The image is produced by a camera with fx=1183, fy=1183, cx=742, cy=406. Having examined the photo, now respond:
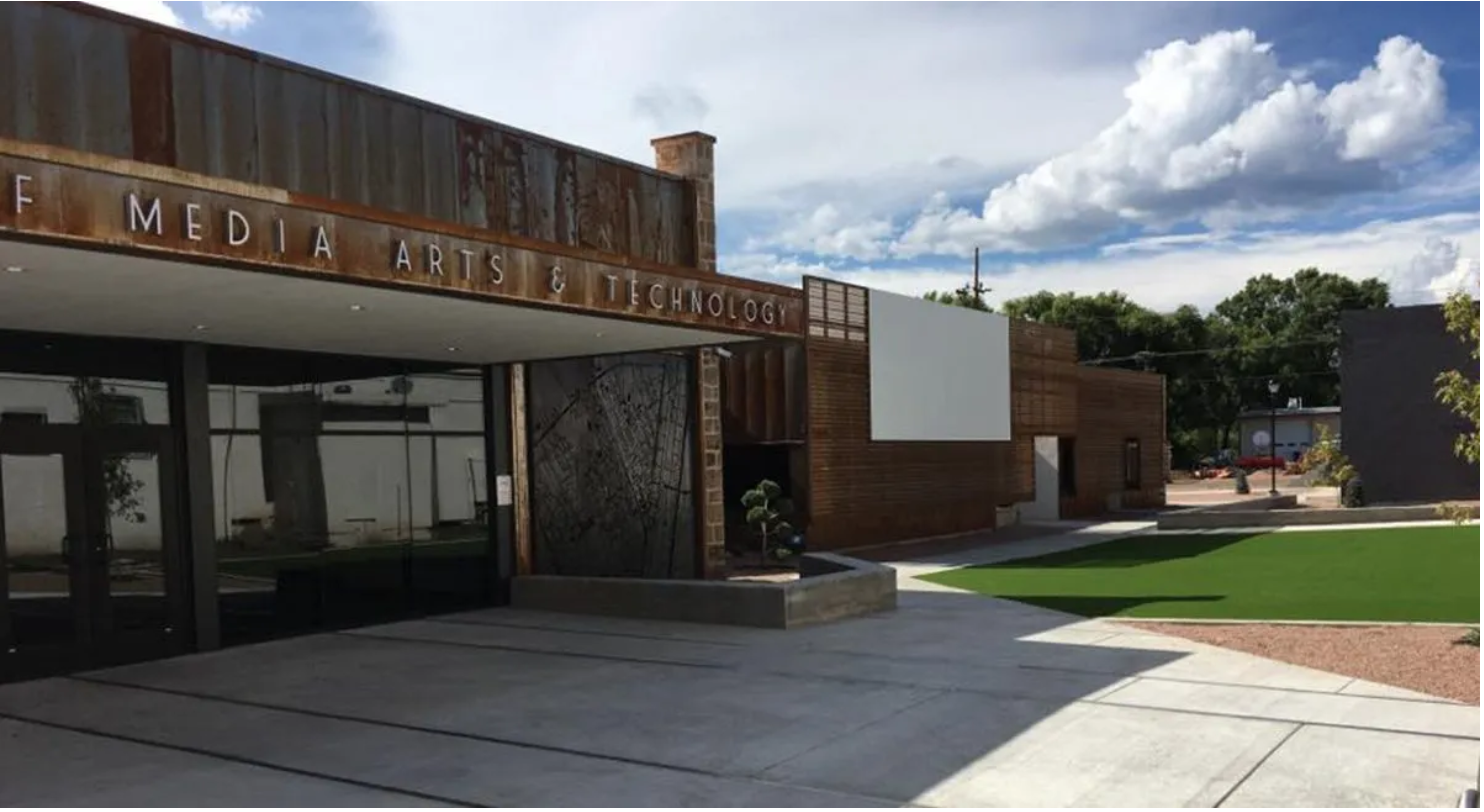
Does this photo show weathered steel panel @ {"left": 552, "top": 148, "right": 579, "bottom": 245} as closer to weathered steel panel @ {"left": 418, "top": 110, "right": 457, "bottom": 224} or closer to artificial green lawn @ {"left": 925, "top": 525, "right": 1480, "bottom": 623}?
weathered steel panel @ {"left": 418, "top": 110, "right": 457, "bottom": 224}

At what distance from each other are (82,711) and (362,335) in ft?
13.9

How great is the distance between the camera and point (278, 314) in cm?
1005

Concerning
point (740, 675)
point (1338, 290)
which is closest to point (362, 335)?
point (740, 675)

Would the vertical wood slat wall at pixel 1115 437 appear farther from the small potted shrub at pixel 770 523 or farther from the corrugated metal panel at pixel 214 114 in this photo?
the corrugated metal panel at pixel 214 114

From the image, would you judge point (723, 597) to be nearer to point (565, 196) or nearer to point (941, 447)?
point (565, 196)

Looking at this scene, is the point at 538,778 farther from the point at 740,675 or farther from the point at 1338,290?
the point at 1338,290

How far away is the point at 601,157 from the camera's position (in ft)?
52.0

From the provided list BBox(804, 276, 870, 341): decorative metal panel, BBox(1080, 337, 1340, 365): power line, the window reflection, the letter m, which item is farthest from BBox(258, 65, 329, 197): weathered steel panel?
BBox(1080, 337, 1340, 365): power line

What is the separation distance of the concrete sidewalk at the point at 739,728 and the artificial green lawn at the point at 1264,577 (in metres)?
2.66

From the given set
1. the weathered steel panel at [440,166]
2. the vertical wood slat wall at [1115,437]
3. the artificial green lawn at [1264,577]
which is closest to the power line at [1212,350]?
the vertical wood slat wall at [1115,437]

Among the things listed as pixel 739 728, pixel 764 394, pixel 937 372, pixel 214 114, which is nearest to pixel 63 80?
pixel 214 114

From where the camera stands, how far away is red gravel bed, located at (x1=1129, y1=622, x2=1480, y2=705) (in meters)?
8.98

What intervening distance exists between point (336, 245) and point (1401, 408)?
32603 mm

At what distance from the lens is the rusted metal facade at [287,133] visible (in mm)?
10141
